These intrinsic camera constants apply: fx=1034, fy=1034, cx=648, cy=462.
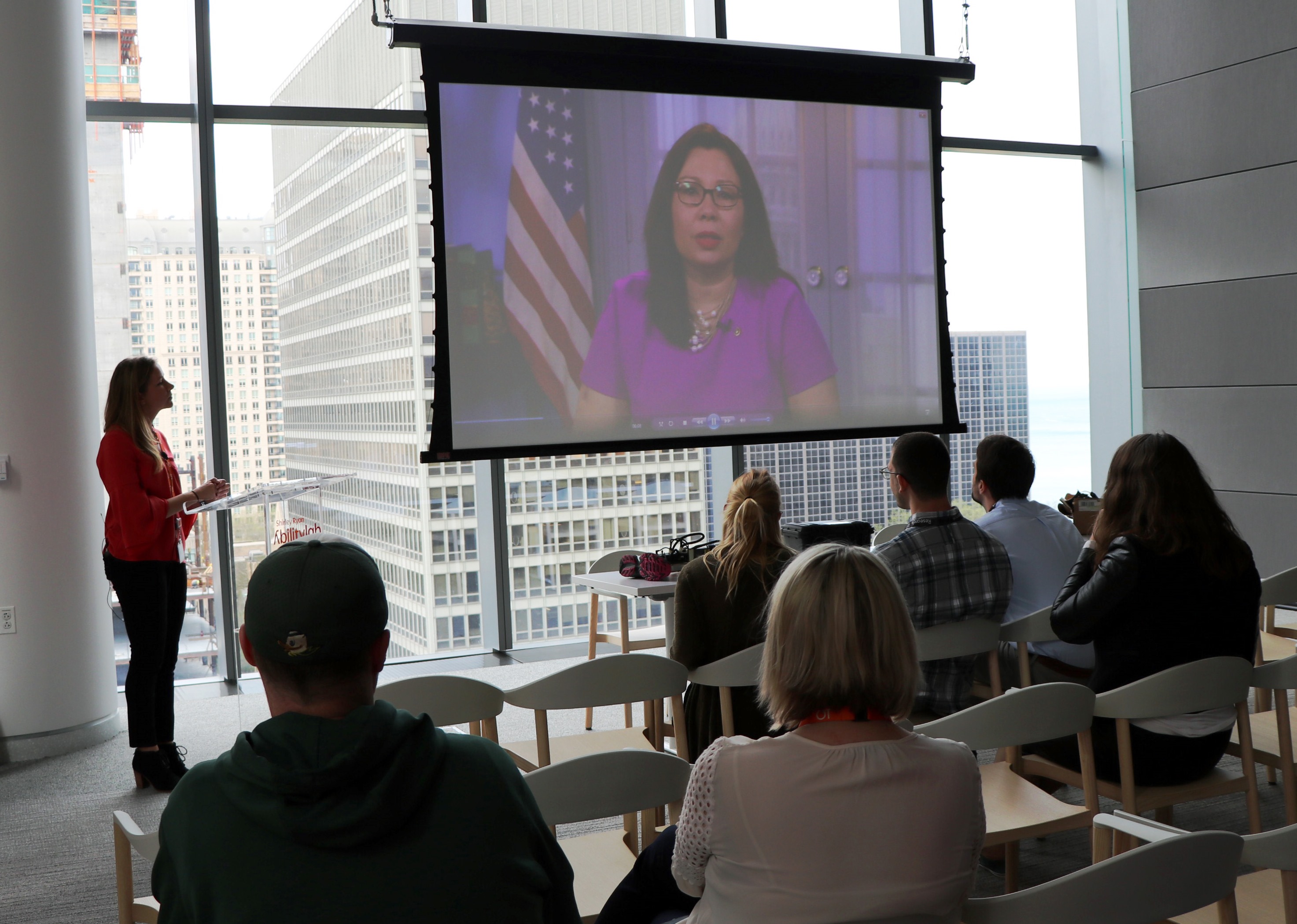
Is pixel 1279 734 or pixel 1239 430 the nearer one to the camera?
pixel 1279 734

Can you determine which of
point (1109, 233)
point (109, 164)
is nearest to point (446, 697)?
point (109, 164)

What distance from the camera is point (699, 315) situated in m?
5.27

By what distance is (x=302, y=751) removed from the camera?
1050 mm

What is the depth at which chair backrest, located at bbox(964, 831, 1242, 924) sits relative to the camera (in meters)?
1.35

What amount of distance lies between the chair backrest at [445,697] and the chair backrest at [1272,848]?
1.39m

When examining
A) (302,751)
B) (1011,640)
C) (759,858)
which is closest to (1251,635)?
(1011,640)

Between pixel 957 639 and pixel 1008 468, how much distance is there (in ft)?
2.96

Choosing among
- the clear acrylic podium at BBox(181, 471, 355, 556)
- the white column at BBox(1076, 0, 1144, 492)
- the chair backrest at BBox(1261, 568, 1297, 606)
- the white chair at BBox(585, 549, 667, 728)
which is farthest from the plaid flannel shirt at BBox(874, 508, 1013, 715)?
the white column at BBox(1076, 0, 1144, 492)

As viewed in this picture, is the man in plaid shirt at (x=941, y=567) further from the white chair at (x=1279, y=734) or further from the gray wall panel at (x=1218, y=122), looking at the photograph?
the gray wall panel at (x=1218, y=122)

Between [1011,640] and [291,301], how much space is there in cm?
395

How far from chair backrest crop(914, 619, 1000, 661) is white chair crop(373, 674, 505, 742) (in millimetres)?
1177

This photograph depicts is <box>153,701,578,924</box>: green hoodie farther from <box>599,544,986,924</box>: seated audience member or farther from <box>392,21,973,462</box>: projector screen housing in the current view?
<box>392,21,973,462</box>: projector screen housing

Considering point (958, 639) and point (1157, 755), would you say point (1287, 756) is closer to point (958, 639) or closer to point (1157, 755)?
point (1157, 755)

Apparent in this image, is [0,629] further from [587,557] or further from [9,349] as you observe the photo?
[587,557]
